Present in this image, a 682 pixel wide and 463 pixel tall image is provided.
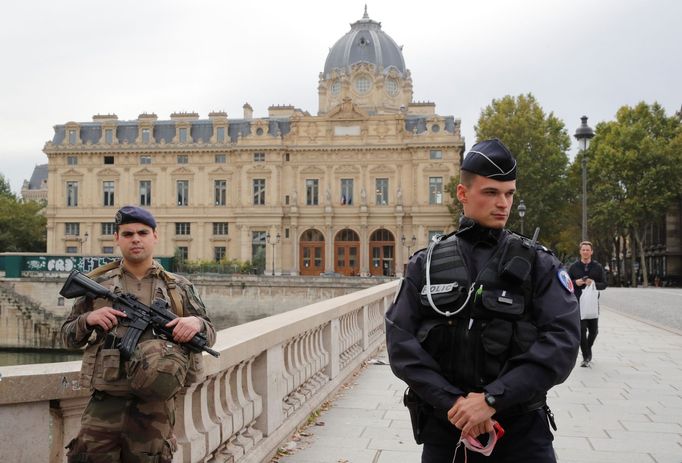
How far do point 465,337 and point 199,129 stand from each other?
65048 millimetres

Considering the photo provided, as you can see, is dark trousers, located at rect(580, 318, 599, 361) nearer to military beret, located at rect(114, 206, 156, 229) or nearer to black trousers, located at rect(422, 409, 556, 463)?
black trousers, located at rect(422, 409, 556, 463)

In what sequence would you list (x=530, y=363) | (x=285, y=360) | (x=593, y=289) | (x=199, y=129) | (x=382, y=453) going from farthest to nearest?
(x=199, y=129) → (x=593, y=289) → (x=285, y=360) → (x=382, y=453) → (x=530, y=363)

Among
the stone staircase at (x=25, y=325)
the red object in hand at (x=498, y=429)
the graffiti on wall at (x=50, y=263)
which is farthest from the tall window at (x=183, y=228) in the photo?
the red object in hand at (x=498, y=429)

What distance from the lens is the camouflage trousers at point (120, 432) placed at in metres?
3.30

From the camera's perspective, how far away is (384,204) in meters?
62.5

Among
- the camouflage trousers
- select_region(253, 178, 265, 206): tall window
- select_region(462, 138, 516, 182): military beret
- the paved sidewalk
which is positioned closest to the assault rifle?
the camouflage trousers

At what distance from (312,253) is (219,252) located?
8856 mm

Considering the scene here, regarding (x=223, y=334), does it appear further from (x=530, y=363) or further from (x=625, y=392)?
(x=625, y=392)

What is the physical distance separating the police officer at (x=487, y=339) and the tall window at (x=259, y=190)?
60848 millimetres

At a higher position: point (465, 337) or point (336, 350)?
point (465, 337)

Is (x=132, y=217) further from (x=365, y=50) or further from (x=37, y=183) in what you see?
(x=37, y=183)

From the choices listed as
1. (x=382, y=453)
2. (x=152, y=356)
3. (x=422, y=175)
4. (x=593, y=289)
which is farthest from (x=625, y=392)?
(x=422, y=175)

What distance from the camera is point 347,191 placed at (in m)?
62.9

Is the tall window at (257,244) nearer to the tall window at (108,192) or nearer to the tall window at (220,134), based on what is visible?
the tall window at (220,134)
